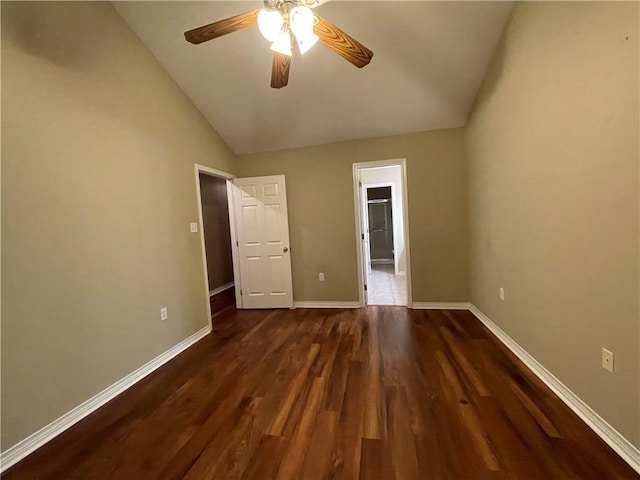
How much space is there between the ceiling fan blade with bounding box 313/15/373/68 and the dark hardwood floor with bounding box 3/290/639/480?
233 centimetres

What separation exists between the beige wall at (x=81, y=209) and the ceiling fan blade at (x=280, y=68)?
142cm

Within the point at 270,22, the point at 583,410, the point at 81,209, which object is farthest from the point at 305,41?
the point at 583,410

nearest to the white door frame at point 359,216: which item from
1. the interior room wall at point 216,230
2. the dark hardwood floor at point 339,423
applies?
the dark hardwood floor at point 339,423

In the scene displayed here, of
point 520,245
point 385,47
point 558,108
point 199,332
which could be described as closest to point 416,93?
point 385,47

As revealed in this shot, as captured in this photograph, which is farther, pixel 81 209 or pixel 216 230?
pixel 216 230

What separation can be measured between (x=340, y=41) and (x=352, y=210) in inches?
93.2

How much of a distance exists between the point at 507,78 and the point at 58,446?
4.20m

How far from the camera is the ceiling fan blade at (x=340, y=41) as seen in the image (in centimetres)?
158

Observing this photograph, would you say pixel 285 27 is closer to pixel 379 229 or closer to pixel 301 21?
pixel 301 21

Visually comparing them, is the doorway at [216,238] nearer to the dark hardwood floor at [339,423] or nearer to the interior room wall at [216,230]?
the interior room wall at [216,230]

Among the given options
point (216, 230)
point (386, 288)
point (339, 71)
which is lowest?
point (386, 288)

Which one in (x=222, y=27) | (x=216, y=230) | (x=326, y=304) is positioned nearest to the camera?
(x=222, y=27)

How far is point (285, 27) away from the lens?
160 cm

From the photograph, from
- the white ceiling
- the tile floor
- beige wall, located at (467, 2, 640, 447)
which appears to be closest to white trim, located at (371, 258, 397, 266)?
the tile floor
